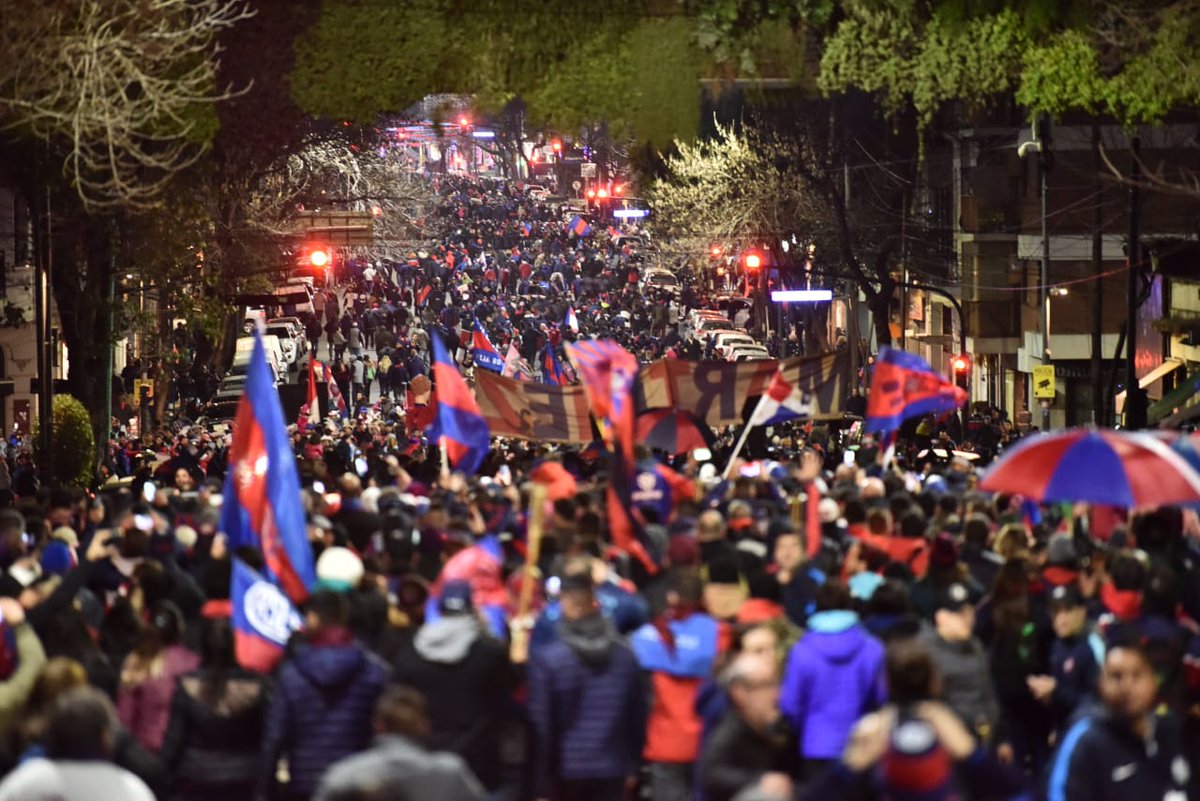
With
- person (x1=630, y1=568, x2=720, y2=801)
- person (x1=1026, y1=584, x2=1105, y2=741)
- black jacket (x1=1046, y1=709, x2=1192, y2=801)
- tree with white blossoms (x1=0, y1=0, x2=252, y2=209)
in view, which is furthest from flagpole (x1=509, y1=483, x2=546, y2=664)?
tree with white blossoms (x1=0, y1=0, x2=252, y2=209)

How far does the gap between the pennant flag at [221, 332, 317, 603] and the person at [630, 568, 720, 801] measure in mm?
2558

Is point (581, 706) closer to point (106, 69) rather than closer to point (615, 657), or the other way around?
point (615, 657)

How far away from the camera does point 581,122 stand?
947 inches

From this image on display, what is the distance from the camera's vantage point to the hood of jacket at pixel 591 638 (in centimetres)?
940

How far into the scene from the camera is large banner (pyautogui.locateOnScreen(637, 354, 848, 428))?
24516mm

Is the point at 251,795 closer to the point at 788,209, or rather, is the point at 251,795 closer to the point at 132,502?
the point at 132,502

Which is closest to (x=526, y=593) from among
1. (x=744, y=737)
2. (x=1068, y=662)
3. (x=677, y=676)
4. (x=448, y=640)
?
(x=677, y=676)

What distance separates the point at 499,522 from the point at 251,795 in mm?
6973

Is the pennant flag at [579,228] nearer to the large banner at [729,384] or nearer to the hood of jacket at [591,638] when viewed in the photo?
the large banner at [729,384]

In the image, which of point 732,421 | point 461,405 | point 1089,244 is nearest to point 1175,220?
point 1089,244

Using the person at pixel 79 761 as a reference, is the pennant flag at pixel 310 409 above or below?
below

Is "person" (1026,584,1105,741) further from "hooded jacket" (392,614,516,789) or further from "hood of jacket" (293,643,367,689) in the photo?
"hood of jacket" (293,643,367,689)

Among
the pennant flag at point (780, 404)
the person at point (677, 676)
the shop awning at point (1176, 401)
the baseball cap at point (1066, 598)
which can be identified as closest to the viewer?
the person at point (677, 676)

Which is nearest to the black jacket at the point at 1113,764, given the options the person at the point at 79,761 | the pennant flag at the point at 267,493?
→ the person at the point at 79,761
